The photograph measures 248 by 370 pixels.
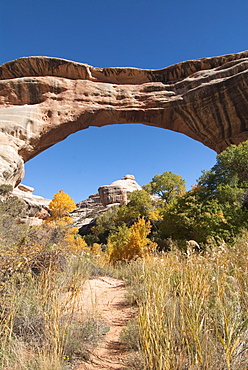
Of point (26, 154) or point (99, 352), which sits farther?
point (26, 154)

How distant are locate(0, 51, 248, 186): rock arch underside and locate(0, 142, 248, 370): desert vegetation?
3.18 meters

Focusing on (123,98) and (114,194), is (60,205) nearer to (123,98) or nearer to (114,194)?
(123,98)

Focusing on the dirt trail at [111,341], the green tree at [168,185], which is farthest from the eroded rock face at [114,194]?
the dirt trail at [111,341]

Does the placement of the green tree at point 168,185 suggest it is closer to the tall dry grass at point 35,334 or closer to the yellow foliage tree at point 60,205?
the yellow foliage tree at point 60,205

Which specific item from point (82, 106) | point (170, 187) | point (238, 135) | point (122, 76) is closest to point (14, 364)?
point (82, 106)

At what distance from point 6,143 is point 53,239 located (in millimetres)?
8226

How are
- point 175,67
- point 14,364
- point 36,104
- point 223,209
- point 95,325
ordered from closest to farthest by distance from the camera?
point 14,364 < point 95,325 < point 223,209 < point 36,104 < point 175,67

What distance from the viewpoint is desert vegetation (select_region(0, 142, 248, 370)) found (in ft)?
4.75

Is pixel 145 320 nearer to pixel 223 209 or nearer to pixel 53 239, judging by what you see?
pixel 53 239

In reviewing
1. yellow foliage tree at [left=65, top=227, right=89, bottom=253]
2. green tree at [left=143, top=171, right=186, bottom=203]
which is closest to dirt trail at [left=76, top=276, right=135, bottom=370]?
yellow foliage tree at [left=65, top=227, right=89, bottom=253]

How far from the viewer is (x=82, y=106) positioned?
1371cm

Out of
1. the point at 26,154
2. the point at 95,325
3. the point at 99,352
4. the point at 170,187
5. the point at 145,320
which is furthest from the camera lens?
the point at 170,187

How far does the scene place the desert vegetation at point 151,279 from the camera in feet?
4.75

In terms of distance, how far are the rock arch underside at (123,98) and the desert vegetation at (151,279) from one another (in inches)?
125
